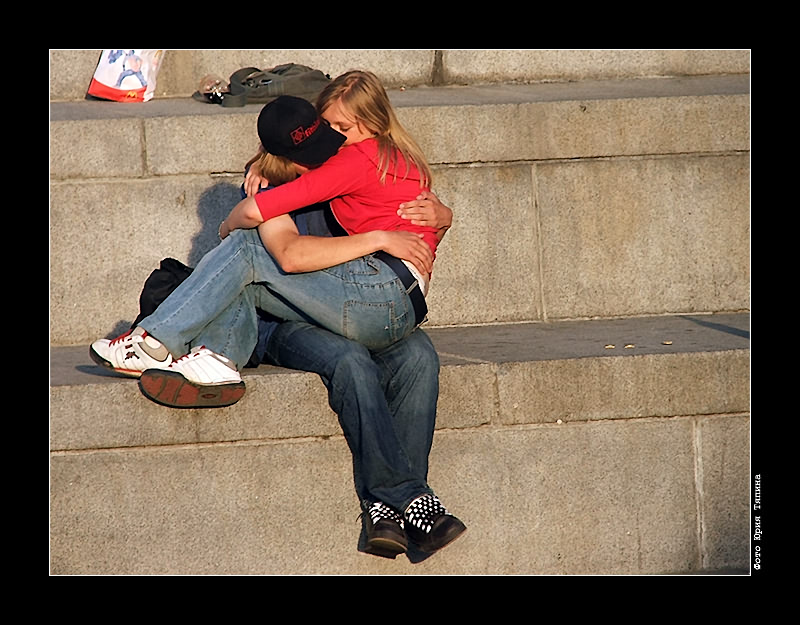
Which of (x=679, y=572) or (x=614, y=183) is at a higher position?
(x=614, y=183)

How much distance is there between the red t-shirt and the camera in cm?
438

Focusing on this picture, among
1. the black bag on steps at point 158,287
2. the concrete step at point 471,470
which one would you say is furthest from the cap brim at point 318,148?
the concrete step at point 471,470

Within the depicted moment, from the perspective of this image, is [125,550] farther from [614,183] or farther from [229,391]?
[614,183]

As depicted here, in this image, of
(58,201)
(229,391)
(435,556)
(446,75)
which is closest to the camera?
(229,391)

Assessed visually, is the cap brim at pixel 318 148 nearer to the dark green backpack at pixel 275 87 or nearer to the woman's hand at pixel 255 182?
the woman's hand at pixel 255 182

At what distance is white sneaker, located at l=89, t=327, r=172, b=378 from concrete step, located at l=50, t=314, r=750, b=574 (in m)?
0.07

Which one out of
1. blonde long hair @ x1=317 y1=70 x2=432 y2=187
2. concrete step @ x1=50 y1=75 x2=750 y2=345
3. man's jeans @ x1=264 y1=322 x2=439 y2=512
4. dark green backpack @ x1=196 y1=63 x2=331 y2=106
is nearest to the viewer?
man's jeans @ x1=264 y1=322 x2=439 y2=512

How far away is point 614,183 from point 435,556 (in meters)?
2.17

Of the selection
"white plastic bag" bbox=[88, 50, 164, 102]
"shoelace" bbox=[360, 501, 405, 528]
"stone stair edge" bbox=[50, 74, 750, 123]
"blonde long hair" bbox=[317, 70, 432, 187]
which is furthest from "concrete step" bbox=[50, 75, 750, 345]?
"shoelace" bbox=[360, 501, 405, 528]

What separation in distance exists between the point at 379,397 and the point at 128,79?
310 centimetres

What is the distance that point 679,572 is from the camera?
475 cm

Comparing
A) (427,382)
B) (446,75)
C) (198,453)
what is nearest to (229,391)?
(198,453)

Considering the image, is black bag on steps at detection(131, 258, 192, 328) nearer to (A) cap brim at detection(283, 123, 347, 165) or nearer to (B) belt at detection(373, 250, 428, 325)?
(A) cap brim at detection(283, 123, 347, 165)

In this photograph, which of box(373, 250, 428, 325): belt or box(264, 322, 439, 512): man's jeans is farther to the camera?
box(373, 250, 428, 325): belt
